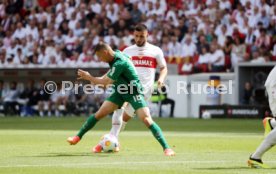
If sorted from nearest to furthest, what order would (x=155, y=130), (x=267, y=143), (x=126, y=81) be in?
(x=267, y=143) → (x=155, y=130) → (x=126, y=81)

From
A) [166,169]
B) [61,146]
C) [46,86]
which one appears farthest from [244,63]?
[166,169]

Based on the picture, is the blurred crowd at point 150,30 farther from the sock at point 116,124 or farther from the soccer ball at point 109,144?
the soccer ball at point 109,144

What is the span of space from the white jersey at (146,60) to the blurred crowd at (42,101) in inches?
781

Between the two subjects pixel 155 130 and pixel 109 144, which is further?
pixel 109 144

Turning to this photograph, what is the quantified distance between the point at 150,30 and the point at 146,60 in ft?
63.7

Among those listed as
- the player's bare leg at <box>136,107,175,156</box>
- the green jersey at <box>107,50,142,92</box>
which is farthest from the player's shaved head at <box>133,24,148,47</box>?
the player's bare leg at <box>136,107,175,156</box>

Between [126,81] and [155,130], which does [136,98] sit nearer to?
[126,81]

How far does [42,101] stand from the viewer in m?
36.8

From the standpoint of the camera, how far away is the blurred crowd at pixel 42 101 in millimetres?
36281

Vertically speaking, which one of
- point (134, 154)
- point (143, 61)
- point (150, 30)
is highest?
point (150, 30)

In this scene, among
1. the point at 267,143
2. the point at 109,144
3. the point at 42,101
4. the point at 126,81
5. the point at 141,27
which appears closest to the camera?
the point at 267,143

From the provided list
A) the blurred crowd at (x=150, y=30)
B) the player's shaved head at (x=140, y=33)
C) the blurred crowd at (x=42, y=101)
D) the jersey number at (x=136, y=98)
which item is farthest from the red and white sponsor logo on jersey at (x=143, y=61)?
the blurred crowd at (x=42, y=101)

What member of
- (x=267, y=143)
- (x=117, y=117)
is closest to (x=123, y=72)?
(x=117, y=117)

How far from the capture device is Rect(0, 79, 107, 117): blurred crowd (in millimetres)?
36281
